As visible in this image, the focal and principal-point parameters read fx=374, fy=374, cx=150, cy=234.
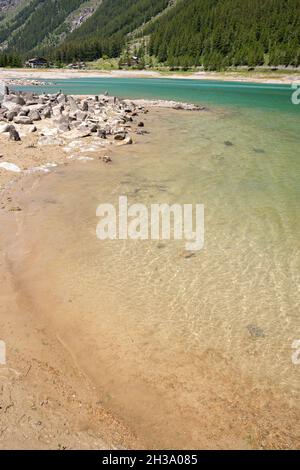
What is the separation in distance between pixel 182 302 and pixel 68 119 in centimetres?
2245

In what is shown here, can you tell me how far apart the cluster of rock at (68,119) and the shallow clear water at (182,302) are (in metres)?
8.08

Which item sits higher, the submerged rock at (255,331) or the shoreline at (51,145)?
the shoreline at (51,145)

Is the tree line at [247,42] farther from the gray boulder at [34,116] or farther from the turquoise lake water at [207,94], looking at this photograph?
the gray boulder at [34,116]

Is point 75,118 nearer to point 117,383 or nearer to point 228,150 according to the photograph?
point 228,150

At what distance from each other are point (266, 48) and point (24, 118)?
538 ft

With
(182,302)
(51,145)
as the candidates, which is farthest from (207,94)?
(182,302)

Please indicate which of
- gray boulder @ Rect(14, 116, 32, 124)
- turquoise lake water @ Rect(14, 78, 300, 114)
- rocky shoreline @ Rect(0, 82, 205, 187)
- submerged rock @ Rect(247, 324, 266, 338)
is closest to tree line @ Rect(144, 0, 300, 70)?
turquoise lake water @ Rect(14, 78, 300, 114)

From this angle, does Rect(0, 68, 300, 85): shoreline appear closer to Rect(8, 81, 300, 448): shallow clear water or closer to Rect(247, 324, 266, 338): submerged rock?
Rect(8, 81, 300, 448): shallow clear water

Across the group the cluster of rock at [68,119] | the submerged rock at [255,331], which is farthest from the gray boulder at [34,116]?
the submerged rock at [255,331]

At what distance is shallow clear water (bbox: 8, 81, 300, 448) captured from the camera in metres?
5.95

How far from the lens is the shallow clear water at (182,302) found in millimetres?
5945

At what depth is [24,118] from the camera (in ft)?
88.2

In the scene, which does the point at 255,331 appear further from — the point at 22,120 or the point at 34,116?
the point at 34,116

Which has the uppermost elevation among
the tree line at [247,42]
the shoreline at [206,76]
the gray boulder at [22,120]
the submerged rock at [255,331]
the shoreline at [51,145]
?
the tree line at [247,42]
